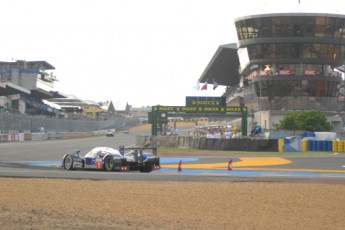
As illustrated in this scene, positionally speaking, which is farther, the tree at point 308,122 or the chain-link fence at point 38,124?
the chain-link fence at point 38,124

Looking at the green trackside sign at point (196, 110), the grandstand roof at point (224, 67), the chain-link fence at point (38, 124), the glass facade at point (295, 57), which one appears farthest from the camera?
the grandstand roof at point (224, 67)

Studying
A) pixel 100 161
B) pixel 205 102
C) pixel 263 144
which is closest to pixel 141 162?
pixel 100 161

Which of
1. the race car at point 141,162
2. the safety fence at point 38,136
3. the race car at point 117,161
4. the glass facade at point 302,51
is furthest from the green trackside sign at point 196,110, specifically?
the race car at point 141,162

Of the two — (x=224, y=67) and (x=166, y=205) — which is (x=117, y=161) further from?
(x=224, y=67)

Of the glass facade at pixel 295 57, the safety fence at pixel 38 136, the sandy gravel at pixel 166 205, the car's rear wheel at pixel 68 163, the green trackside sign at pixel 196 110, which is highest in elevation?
the glass facade at pixel 295 57

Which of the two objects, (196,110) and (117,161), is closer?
(117,161)

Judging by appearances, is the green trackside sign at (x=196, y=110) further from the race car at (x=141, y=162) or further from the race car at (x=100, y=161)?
the race car at (x=141, y=162)

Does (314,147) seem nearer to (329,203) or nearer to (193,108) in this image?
(193,108)

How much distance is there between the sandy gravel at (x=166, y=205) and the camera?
1072cm

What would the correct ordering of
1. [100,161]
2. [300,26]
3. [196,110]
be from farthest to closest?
[300,26] → [196,110] → [100,161]

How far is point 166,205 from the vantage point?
1335cm

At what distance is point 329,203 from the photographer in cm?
1464

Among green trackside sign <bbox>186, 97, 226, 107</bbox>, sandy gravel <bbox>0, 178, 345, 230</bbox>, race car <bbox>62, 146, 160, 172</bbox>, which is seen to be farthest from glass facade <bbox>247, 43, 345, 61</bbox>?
sandy gravel <bbox>0, 178, 345, 230</bbox>

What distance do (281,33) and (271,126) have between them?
43.3ft
